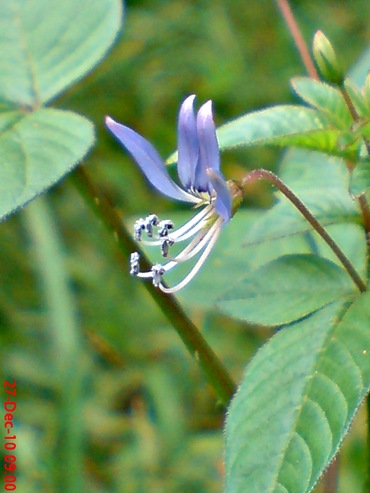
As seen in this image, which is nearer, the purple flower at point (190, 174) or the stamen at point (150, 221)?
the purple flower at point (190, 174)

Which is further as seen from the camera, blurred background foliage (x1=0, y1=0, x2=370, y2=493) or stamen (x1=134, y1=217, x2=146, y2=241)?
blurred background foliage (x1=0, y1=0, x2=370, y2=493)

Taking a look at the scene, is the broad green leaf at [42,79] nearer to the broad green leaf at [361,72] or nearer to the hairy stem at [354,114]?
the hairy stem at [354,114]

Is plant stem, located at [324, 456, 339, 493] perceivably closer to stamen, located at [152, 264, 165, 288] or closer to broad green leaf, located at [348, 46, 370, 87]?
stamen, located at [152, 264, 165, 288]

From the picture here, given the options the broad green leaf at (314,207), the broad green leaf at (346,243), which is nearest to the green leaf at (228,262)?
the broad green leaf at (346,243)

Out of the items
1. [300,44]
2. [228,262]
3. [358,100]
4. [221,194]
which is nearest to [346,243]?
[228,262]

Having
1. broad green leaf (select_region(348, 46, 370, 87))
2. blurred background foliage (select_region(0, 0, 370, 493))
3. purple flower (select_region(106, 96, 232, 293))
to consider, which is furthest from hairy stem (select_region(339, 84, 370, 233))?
blurred background foliage (select_region(0, 0, 370, 493))

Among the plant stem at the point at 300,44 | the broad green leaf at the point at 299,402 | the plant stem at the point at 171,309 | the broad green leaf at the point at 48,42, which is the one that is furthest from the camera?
the plant stem at the point at 300,44

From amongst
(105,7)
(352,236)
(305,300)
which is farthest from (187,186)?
(352,236)
